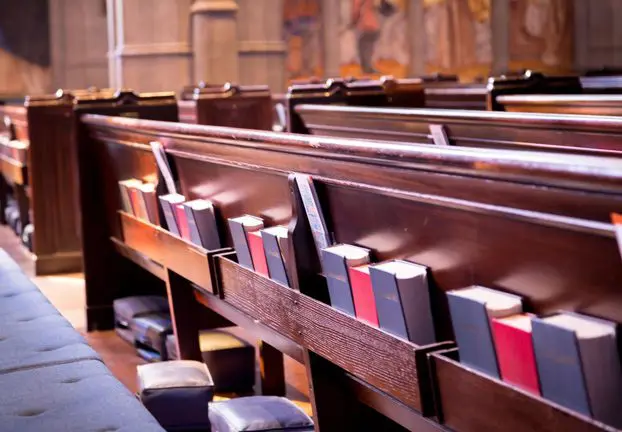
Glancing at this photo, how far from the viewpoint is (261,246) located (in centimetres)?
297

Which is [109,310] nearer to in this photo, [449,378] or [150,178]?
[150,178]

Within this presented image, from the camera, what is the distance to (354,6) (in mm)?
13102

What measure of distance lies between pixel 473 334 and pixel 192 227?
179 cm

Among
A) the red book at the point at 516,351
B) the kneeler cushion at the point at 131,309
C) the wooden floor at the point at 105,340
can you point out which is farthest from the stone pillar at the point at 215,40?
the red book at the point at 516,351

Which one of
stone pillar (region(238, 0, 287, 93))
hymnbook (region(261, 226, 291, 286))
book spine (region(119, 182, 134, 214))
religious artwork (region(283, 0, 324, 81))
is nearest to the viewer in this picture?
hymnbook (region(261, 226, 291, 286))

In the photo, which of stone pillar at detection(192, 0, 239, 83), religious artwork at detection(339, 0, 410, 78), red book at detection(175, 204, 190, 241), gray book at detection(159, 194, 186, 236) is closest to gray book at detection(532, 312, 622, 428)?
red book at detection(175, 204, 190, 241)

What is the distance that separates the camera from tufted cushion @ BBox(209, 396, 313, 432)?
2834mm

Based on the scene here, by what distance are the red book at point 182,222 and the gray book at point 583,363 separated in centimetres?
210

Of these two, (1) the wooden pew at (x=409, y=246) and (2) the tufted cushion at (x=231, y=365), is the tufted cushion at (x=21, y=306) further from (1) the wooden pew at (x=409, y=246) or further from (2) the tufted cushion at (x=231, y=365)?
(2) the tufted cushion at (x=231, y=365)

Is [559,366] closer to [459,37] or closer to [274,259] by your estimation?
[274,259]

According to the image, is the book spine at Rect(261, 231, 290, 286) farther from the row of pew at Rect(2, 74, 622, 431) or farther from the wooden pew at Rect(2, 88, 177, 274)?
the wooden pew at Rect(2, 88, 177, 274)

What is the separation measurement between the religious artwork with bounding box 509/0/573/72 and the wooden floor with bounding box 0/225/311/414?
7290 mm

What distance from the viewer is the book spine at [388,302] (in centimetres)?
216

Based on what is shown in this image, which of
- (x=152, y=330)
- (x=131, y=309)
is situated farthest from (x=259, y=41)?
(x=152, y=330)
